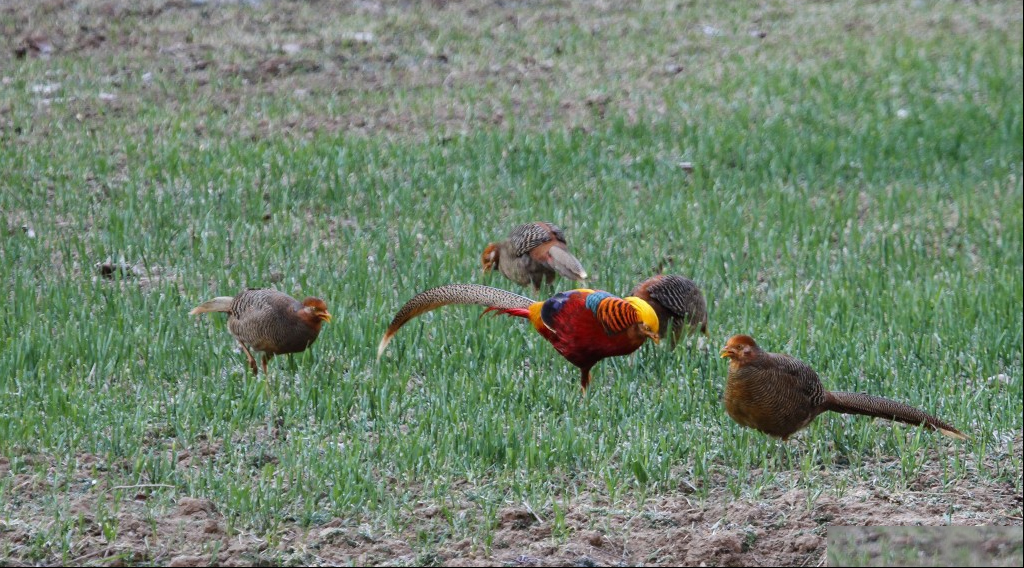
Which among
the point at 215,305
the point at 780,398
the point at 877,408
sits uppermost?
the point at 215,305

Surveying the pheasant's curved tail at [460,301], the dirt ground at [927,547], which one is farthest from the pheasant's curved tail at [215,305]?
the dirt ground at [927,547]

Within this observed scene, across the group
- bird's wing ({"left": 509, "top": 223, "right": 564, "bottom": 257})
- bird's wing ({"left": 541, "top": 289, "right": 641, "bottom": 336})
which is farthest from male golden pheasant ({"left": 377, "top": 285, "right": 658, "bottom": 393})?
bird's wing ({"left": 509, "top": 223, "right": 564, "bottom": 257})

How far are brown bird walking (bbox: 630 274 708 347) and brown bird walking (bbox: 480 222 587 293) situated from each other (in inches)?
28.6

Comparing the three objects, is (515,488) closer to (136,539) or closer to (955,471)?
(136,539)

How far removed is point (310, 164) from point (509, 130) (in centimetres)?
198

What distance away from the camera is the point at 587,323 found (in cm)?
573

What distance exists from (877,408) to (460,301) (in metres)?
2.08

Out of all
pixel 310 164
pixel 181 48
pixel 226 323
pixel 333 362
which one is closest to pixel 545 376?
pixel 333 362

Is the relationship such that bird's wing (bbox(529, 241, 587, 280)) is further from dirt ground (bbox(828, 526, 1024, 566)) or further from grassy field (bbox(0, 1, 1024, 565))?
dirt ground (bbox(828, 526, 1024, 566))

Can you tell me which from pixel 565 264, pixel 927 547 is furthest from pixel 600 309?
pixel 927 547

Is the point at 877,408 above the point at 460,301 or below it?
below

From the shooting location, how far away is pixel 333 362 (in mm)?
6188

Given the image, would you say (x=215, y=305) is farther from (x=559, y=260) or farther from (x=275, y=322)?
(x=559, y=260)

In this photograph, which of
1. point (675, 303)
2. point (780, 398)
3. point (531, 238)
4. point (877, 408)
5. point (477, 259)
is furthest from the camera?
point (477, 259)
